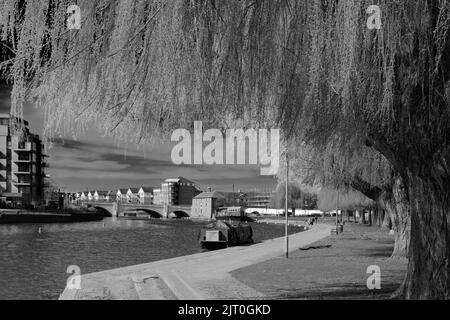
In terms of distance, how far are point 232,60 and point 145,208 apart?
522 feet

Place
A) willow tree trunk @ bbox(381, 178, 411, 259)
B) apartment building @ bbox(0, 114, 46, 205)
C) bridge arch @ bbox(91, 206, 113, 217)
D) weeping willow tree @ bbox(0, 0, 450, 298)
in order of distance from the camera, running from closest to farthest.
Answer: weeping willow tree @ bbox(0, 0, 450, 298) → willow tree trunk @ bbox(381, 178, 411, 259) → apartment building @ bbox(0, 114, 46, 205) → bridge arch @ bbox(91, 206, 113, 217)

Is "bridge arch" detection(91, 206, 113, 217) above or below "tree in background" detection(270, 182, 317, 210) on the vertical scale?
below

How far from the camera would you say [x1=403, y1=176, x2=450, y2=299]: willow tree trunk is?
695 cm

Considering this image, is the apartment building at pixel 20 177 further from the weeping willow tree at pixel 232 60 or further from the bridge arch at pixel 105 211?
the weeping willow tree at pixel 232 60

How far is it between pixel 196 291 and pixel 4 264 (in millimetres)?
19637

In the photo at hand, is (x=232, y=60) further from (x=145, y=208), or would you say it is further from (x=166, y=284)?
(x=145, y=208)

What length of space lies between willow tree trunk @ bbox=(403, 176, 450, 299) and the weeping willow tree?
21.7 inches

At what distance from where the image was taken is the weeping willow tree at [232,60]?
506 cm

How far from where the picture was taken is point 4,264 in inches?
1123

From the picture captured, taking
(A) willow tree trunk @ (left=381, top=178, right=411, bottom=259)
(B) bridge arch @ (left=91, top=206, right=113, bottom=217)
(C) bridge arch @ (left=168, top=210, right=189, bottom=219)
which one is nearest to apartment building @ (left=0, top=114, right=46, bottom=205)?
(B) bridge arch @ (left=91, top=206, right=113, bottom=217)

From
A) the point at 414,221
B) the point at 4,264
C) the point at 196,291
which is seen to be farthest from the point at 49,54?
the point at 4,264

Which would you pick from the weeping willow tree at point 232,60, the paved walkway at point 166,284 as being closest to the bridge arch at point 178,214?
the paved walkway at point 166,284

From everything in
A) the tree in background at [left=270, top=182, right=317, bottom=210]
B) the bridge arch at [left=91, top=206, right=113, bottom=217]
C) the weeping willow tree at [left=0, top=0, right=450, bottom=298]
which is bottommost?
the bridge arch at [left=91, top=206, right=113, bottom=217]

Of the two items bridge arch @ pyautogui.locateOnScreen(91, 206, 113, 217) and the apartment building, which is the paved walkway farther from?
bridge arch @ pyautogui.locateOnScreen(91, 206, 113, 217)
